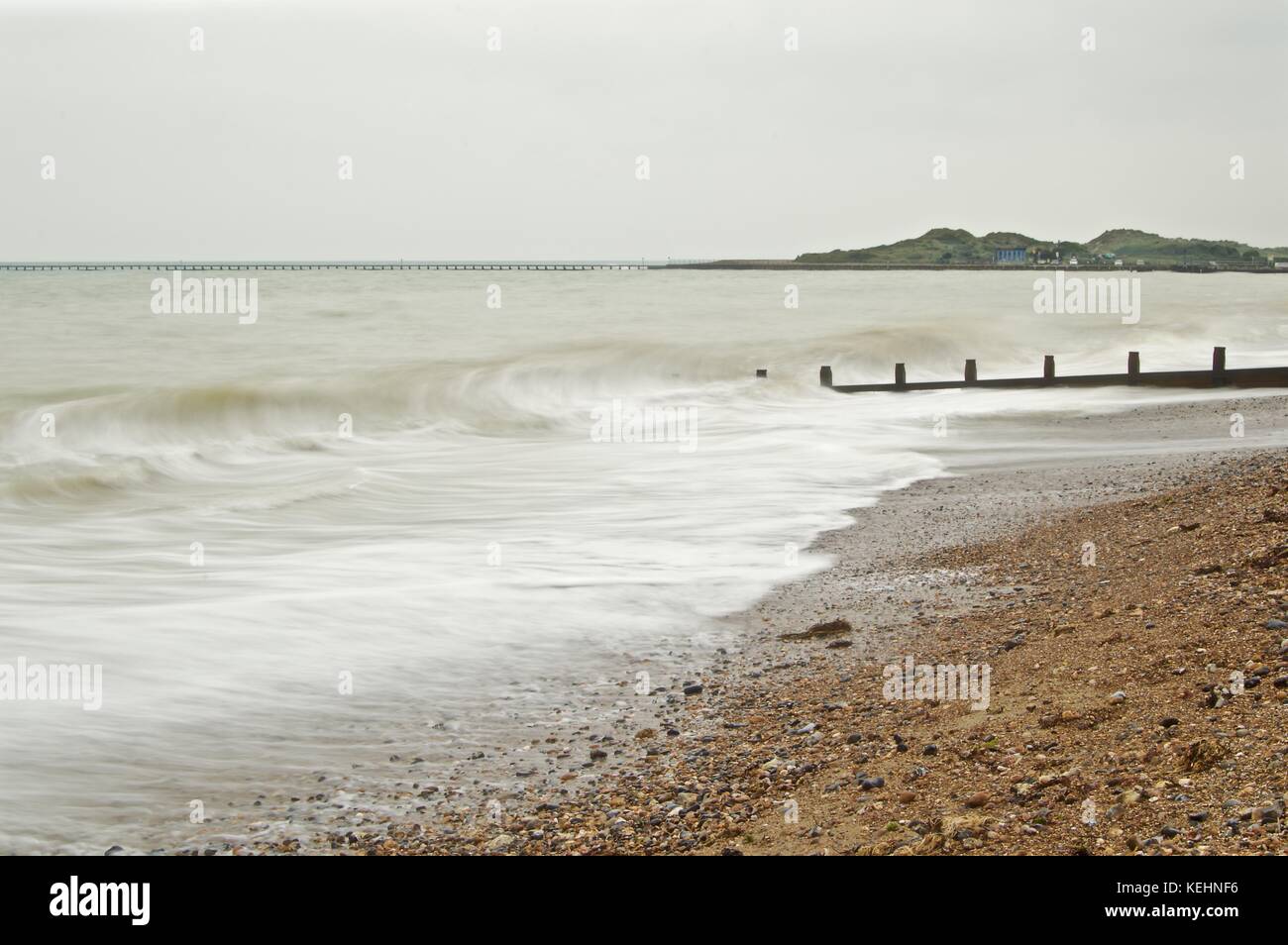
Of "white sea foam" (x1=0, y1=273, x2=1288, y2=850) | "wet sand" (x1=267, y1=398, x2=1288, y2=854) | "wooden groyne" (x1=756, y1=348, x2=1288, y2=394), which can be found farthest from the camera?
"wooden groyne" (x1=756, y1=348, x2=1288, y2=394)

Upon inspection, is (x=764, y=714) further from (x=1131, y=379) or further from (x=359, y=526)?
(x=1131, y=379)

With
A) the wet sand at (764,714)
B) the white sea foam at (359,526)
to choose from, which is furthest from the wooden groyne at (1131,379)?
the wet sand at (764,714)

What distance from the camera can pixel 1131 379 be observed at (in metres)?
26.0

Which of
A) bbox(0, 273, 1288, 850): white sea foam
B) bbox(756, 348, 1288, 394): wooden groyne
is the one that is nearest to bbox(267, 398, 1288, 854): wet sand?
bbox(0, 273, 1288, 850): white sea foam

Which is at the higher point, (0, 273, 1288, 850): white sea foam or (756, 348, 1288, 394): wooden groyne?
(756, 348, 1288, 394): wooden groyne

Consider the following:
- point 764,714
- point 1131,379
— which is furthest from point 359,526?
point 1131,379

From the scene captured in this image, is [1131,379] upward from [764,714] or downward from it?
upward

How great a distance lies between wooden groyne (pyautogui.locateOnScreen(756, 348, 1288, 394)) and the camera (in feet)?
81.6

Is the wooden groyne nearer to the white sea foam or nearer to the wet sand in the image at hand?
the white sea foam

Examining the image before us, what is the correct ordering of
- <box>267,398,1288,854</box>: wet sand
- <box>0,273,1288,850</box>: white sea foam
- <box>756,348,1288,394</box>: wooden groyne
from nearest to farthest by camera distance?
<box>267,398,1288,854</box>: wet sand → <box>0,273,1288,850</box>: white sea foam → <box>756,348,1288,394</box>: wooden groyne

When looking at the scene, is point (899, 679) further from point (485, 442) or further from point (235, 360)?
point (235, 360)

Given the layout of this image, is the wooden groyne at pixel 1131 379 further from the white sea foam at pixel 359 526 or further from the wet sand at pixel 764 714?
the wet sand at pixel 764 714

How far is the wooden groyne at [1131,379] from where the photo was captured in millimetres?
24875
